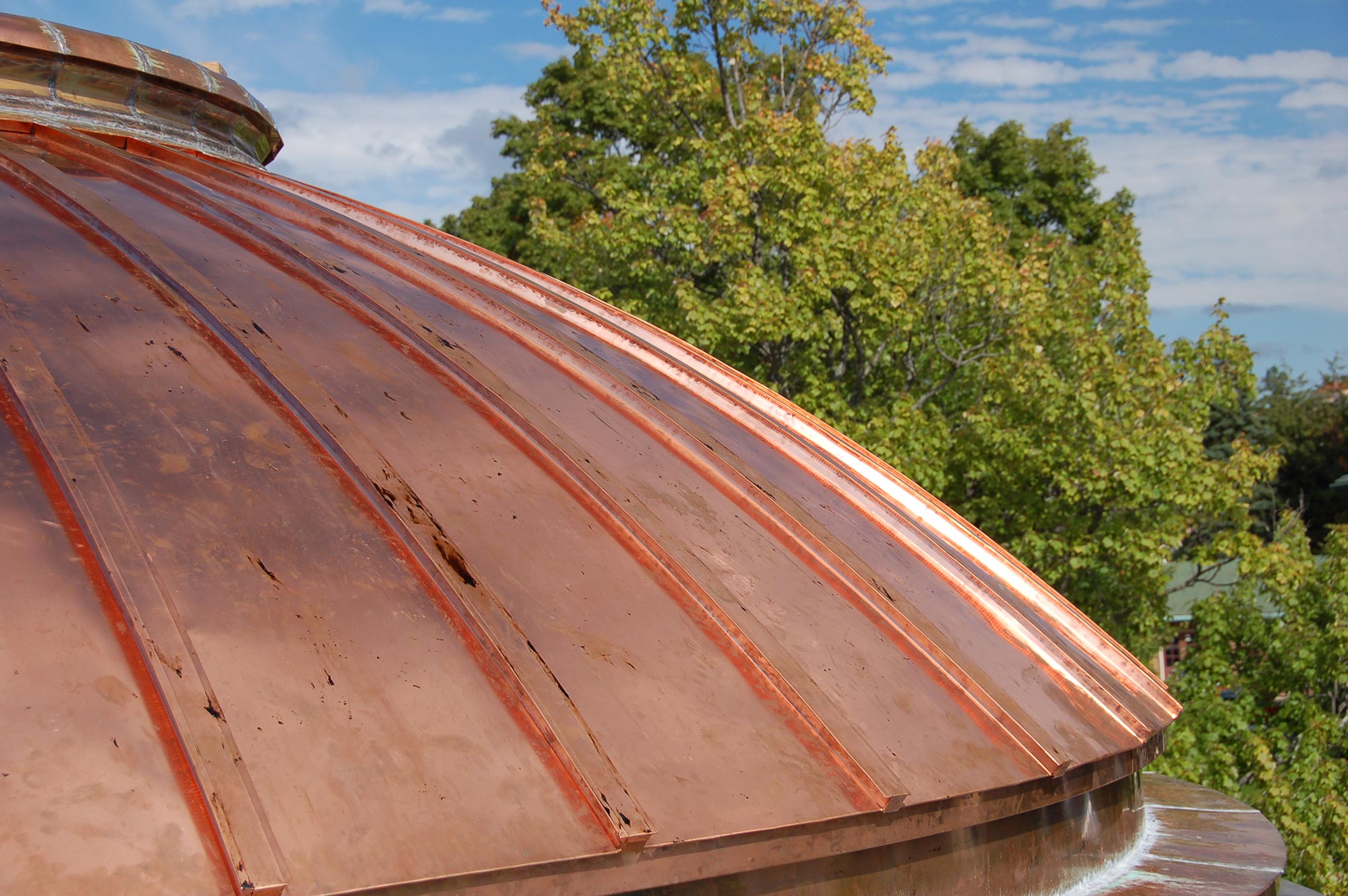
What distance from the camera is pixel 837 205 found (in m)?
18.8

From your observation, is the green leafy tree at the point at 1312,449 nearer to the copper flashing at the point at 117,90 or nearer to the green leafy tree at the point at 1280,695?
the green leafy tree at the point at 1280,695

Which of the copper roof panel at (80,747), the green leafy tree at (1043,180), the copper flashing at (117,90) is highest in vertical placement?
the green leafy tree at (1043,180)

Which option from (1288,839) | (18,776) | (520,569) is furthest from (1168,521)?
(18,776)

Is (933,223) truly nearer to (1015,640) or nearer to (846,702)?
(1015,640)

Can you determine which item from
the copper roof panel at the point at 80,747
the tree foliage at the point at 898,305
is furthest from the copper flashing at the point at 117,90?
the tree foliage at the point at 898,305

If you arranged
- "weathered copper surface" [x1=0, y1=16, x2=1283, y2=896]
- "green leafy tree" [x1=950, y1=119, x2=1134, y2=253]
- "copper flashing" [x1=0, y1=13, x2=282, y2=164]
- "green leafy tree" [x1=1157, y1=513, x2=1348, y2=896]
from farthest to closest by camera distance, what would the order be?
1. "green leafy tree" [x1=950, y1=119, x2=1134, y2=253]
2. "green leafy tree" [x1=1157, y1=513, x2=1348, y2=896]
3. "copper flashing" [x1=0, y1=13, x2=282, y2=164]
4. "weathered copper surface" [x1=0, y1=16, x2=1283, y2=896]

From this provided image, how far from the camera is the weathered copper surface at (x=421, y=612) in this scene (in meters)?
2.46

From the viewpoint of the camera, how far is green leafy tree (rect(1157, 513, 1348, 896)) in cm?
1392

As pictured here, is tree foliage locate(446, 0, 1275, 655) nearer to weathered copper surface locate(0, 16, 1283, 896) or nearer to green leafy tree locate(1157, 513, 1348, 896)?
green leafy tree locate(1157, 513, 1348, 896)

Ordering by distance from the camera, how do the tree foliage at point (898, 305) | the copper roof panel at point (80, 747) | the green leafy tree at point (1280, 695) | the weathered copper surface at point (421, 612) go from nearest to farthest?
the copper roof panel at point (80, 747) < the weathered copper surface at point (421, 612) < the green leafy tree at point (1280, 695) < the tree foliage at point (898, 305)

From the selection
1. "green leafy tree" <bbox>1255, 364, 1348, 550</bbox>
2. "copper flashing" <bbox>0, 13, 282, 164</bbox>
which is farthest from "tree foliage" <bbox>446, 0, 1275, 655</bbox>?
"green leafy tree" <bbox>1255, 364, 1348, 550</bbox>

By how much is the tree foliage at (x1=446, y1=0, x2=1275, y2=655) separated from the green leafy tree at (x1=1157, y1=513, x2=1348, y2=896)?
0.99m

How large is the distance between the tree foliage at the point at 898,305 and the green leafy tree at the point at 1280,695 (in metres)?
0.99

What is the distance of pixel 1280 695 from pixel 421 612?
17.4 metres
